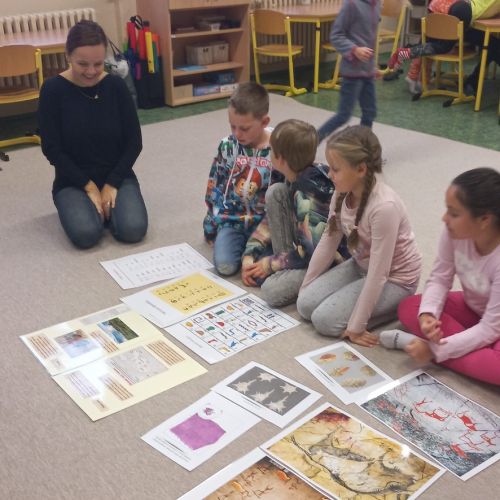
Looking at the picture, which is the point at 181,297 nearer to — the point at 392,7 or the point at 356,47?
the point at 356,47

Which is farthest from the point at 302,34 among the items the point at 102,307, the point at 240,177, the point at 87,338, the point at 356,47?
the point at 87,338

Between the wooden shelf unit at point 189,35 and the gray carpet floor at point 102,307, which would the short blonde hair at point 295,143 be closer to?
the gray carpet floor at point 102,307

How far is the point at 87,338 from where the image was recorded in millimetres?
2100

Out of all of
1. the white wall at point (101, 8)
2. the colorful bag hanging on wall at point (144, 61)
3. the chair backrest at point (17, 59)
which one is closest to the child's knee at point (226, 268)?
the chair backrest at point (17, 59)

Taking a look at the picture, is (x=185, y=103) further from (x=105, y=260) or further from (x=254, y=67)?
(x=105, y=260)

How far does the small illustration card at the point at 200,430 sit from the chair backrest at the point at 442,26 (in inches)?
163

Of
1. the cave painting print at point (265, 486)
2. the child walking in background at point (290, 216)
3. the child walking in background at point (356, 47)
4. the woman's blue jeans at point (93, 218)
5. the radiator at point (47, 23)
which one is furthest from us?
the radiator at point (47, 23)

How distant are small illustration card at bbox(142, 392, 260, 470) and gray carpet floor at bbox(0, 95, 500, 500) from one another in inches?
1.1

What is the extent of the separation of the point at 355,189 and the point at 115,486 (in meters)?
1.12

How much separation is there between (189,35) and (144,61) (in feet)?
1.42

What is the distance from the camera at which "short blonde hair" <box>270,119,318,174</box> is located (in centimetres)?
215

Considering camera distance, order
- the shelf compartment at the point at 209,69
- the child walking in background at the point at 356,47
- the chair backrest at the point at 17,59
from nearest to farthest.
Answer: the child walking in background at the point at 356,47 < the chair backrest at the point at 17,59 < the shelf compartment at the point at 209,69

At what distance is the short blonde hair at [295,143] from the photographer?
2.15 meters

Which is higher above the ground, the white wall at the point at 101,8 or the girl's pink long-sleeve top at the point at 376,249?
the white wall at the point at 101,8
